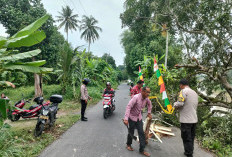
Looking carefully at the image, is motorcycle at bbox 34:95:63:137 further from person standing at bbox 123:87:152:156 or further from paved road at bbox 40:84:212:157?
person standing at bbox 123:87:152:156

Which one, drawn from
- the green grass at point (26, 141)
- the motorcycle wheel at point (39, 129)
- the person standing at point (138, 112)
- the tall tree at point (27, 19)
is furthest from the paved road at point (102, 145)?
the tall tree at point (27, 19)

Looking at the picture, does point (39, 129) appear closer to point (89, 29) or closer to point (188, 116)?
point (188, 116)

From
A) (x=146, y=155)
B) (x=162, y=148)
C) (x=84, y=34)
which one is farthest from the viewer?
(x=84, y=34)

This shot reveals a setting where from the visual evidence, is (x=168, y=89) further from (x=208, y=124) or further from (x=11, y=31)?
(x=11, y=31)

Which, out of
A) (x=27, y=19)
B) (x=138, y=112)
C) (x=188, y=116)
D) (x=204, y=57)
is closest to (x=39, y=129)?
(x=138, y=112)

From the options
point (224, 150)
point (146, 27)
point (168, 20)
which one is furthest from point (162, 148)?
point (146, 27)

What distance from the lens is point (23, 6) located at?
10484mm

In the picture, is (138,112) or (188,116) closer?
(188,116)

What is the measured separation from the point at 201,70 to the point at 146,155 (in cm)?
336

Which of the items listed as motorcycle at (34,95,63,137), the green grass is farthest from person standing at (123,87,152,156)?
motorcycle at (34,95,63,137)

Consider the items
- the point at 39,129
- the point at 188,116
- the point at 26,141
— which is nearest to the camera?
the point at 188,116

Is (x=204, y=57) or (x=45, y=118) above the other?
(x=204, y=57)

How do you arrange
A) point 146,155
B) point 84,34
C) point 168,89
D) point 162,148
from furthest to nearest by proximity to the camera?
point 84,34, point 168,89, point 162,148, point 146,155

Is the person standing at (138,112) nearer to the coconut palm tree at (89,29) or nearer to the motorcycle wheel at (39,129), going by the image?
the motorcycle wheel at (39,129)
